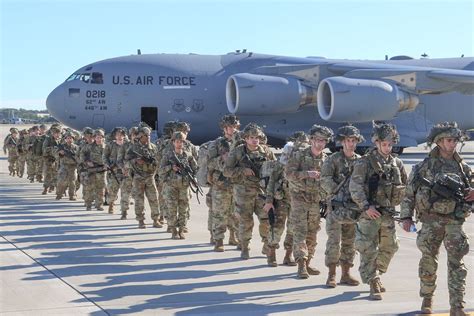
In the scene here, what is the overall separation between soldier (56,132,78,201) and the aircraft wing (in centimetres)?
1003

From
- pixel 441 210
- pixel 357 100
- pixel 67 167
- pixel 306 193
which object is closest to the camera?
pixel 441 210

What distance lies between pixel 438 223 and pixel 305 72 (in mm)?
22279

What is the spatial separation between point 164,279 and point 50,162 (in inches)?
442

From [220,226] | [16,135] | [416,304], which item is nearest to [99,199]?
[220,226]

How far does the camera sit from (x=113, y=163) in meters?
15.7

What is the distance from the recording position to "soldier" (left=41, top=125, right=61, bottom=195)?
19469 mm

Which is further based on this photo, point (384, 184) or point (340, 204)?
point (340, 204)

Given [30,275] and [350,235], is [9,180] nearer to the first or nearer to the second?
[30,275]

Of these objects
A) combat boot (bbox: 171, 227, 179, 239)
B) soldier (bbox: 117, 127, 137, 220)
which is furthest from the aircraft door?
combat boot (bbox: 171, 227, 179, 239)

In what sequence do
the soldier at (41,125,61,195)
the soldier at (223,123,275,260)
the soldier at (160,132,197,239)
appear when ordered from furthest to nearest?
the soldier at (41,125,61,195)
the soldier at (160,132,197,239)
the soldier at (223,123,275,260)

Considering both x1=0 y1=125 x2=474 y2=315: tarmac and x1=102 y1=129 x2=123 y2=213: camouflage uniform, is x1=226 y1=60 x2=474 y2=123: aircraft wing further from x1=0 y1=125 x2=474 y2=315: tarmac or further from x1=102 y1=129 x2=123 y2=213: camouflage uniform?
x1=0 y1=125 x2=474 y2=315: tarmac

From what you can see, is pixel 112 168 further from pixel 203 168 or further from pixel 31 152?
pixel 31 152

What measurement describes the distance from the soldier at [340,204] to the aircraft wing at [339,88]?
18308 millimetres

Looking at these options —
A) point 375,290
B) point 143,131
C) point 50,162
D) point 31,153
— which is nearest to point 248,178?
point 375,290
